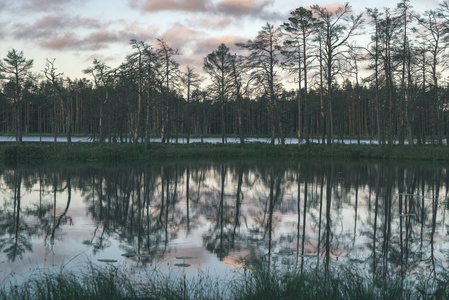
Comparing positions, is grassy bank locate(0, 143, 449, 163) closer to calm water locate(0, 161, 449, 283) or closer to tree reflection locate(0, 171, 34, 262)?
calm water locate(0, 161, 449, 283)

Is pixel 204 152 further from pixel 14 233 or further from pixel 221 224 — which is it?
pixel 14 233

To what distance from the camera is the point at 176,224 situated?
11.9 m

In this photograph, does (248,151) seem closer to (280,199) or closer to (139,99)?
(139,99)

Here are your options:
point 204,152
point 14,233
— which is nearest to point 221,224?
point 14,233

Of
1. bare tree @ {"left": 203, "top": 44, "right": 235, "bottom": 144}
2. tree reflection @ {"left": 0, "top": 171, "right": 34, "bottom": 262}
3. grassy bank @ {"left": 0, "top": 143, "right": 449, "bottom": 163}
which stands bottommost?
tree reflection @ {"left": 0, "top": 171, "right": 34, "bottom": 262}

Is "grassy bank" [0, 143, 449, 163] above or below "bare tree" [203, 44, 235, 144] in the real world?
below

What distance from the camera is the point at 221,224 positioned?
39.2 ft

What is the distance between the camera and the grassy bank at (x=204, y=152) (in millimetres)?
37562

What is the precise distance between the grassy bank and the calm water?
15884mm

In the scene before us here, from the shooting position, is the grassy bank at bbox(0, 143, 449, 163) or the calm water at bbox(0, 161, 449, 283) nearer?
the calm water at bbox(0, 161, 449, 283)

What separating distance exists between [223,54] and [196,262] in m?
44.3

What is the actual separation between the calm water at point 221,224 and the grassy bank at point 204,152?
52.1 feet

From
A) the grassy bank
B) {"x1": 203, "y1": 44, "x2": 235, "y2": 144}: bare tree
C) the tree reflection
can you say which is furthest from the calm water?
{"x1": 203, "y1": 44, "x2": 235, "y2": 144}: bare tree

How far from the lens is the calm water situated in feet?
27.4
